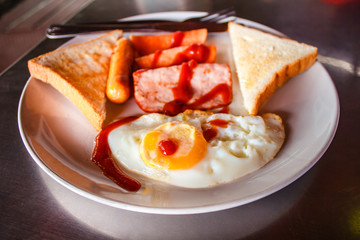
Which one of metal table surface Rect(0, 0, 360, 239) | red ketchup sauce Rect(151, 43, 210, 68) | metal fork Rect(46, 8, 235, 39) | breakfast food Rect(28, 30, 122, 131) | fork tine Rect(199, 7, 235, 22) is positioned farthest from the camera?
fork tine Rect(199, 7, 235, 22)

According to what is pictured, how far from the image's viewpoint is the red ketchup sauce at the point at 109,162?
160cm

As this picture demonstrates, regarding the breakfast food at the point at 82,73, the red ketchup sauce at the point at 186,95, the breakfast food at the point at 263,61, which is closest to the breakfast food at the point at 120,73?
the breakfast food at the point at 82,73

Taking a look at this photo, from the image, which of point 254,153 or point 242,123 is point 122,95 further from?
point 254,153

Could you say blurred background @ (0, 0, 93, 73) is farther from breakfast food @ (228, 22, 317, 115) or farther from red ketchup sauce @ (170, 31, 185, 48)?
breakfast food @ (228, 22, 317, 115)

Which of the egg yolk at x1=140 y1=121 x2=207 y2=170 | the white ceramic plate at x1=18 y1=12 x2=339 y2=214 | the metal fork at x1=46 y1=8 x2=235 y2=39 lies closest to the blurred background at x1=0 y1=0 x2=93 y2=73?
the metal fork at x1=46 y1=8 x2=235 y2=39

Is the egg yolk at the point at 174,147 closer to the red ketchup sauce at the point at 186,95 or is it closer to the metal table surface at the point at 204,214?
the metal table surface at the point at 204,214

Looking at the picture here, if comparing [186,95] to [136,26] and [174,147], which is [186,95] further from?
[136,26]

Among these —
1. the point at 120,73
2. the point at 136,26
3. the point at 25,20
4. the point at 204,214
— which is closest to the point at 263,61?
the point at 120,73

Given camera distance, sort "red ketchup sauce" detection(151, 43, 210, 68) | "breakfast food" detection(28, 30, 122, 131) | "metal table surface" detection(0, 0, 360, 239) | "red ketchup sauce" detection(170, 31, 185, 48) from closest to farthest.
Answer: "metal table surface" detection(0, 0, 360, 239) → "breakfast food" detection(28, 30, 122, 131) → "red ketchup sauce" detection(151, 43, 210, 68) → "red ketchup sauce" detection(170, 31, 185, 48)

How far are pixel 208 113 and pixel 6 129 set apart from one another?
164 cm

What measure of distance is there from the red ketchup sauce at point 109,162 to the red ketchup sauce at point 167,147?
0.74 ft

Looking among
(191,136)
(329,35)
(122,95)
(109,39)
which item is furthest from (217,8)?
(191,136)

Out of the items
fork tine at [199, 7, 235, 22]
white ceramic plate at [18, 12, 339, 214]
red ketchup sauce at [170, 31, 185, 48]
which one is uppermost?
fork tine at [199, 7, 235, 22]

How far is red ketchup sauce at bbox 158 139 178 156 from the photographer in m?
1.62
